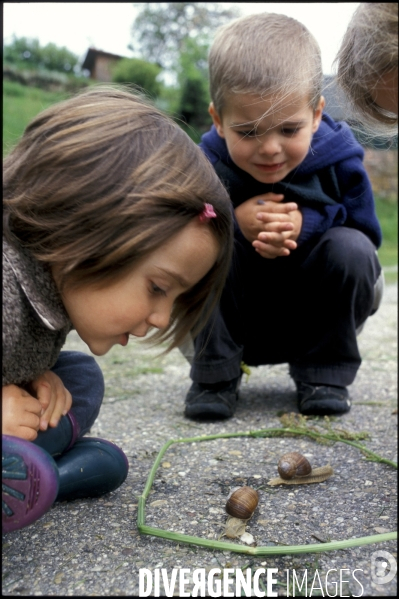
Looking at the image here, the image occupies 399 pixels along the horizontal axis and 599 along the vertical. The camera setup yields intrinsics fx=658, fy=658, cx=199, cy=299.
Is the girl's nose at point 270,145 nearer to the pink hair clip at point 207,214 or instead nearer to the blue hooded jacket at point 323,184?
the blue hooded jacket at point 323,184

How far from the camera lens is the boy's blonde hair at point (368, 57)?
4.00 ft

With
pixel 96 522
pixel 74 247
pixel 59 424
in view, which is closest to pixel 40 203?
pixel 74 247

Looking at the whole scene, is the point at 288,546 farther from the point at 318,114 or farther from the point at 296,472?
the point at 318,114

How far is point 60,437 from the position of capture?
1.49m

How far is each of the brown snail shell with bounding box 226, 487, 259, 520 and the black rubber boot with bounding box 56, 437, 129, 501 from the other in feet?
0.88

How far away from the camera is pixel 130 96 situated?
1436 millimetres

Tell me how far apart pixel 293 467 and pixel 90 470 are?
462mm

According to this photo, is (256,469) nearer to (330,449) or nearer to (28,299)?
(330,449)

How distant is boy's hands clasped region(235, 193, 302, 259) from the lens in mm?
1967

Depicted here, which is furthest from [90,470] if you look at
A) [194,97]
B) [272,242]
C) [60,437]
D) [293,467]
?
[194,97]

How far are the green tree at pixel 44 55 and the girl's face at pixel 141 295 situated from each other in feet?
61.9

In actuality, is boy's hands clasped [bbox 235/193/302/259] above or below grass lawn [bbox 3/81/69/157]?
above

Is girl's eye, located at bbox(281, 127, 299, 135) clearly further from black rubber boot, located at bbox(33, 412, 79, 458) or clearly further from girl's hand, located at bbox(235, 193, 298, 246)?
black rubber boot, located at bbox(33, 412, 79, 458)

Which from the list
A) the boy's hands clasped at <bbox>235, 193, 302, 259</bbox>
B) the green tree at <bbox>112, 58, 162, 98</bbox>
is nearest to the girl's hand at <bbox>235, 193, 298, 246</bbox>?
the boy's hands clasped at <bbox>235, 193, 302, 259</bbox>
